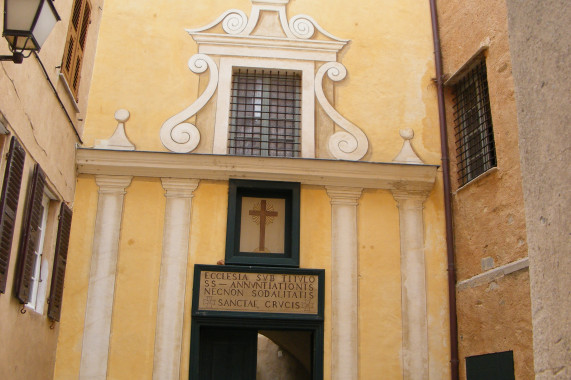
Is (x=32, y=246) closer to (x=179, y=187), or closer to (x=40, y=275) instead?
(x=40, y=275)

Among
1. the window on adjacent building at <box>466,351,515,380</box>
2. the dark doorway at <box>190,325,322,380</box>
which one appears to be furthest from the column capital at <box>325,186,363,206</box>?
the window on adjacent building at <box>466,351,515,380</box>

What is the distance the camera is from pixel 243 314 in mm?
8414

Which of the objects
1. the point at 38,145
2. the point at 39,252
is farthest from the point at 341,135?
the point at 39,252

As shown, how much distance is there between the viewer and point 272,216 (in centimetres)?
911

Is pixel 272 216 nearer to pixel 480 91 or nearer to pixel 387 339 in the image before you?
pixel 387 339

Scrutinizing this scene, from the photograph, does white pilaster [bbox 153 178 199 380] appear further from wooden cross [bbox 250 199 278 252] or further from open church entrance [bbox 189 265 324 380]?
wooden cross [bbox 250 199 278 252]

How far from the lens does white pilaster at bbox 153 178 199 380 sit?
8227 mm

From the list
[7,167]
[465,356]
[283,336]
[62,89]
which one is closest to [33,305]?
[7,167]

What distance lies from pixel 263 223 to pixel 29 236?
10.7ft

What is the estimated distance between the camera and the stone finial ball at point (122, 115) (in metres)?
9.27

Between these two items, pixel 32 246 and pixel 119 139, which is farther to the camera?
pixel 119 139

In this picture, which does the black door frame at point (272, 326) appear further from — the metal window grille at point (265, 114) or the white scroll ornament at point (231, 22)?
the white scroll ornament at point (231, 22)

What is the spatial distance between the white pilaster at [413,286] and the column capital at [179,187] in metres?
2.85

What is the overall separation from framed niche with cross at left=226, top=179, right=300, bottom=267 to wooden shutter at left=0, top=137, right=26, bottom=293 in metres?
3.07
